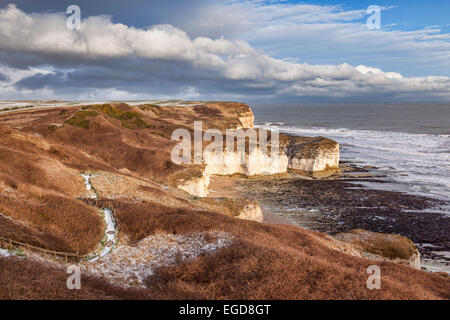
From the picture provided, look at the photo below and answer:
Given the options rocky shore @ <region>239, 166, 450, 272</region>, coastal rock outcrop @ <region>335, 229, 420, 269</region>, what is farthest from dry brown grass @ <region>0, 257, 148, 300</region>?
rocky shore @ <region>239, 166, 450, 272</region>

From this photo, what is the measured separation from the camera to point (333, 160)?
6394 cm

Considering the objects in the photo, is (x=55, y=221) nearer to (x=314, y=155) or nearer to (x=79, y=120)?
(x=79, y=120)

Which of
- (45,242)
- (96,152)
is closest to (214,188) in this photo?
(96,152)

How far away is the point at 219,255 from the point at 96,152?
38596 millimetres

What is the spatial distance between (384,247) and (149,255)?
20816mm

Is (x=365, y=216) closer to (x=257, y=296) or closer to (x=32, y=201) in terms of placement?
(x=257, y=296)

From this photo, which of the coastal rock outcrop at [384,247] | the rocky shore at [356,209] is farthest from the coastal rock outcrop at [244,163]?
the coastal rock outcrop at [384,247]

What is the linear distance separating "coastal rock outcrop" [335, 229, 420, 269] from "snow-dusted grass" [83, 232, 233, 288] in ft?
48.4

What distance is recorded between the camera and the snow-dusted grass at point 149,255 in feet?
42.4

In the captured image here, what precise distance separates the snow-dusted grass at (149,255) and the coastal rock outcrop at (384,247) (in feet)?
48.4

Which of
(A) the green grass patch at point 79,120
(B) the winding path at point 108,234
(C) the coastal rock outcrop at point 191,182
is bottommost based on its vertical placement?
(C) the coastal rock outcrop at point 191,182

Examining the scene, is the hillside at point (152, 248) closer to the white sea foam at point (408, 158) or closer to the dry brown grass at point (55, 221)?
the dry brown grass at point (55, 221)

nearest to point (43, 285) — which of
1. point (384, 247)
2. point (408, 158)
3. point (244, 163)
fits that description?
point (384, 247)

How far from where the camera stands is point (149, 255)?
50.5 feet
